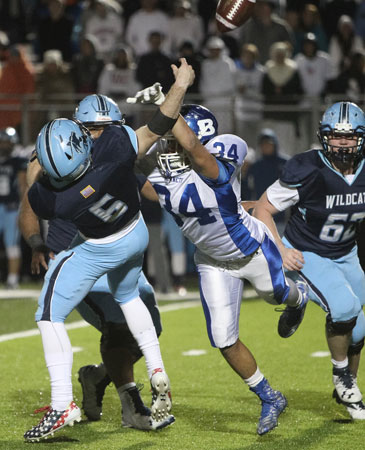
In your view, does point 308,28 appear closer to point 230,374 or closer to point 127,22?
point 127,22

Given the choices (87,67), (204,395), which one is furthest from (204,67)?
(204,395)

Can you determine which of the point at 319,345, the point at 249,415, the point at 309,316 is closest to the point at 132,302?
the point at 249,415

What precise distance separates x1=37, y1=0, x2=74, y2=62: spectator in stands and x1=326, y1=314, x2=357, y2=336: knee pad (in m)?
8.72

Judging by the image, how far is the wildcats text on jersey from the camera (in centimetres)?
529

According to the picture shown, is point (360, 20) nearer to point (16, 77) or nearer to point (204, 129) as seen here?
point (16, 77)

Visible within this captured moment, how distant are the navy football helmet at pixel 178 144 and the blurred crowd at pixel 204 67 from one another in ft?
18.2

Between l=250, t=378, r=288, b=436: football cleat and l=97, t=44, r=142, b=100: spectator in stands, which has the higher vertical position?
l=97, t=44, r=142, b=100: spectator in stands

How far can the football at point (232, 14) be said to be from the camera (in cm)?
556

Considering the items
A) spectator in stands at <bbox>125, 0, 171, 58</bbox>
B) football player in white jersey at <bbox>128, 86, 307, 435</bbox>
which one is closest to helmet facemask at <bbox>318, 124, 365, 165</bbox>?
football player in white jersey at <bbox>128, 86, 307, 435</bbox>

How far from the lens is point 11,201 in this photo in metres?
11.1

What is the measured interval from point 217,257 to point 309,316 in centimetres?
434

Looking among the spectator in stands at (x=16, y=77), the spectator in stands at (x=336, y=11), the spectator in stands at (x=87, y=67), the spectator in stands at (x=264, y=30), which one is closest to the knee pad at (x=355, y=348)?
the spectator in stands at (x=87, y=67)

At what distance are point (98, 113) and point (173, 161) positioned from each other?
720 mm

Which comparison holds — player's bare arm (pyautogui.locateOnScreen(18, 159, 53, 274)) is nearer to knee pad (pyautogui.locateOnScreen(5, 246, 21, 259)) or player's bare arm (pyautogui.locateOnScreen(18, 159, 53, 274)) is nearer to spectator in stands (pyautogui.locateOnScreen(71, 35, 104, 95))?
knee pad (pyautogui.locateOnScreen(5, 246, 21, 259))
